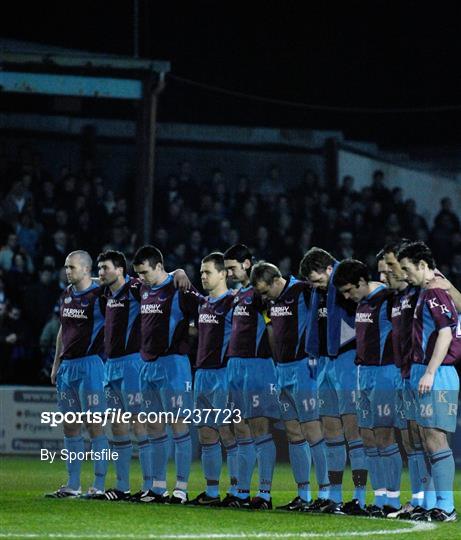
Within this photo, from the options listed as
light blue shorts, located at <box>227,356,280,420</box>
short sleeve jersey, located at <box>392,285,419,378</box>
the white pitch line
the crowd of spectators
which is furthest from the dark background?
the white pitch line

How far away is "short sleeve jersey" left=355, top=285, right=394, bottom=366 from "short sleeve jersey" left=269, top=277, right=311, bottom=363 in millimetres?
524

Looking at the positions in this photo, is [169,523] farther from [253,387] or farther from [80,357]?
[80,357]

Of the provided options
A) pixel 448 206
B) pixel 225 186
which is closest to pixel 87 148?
pixel 225 186

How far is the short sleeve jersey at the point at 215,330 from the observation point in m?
11.6

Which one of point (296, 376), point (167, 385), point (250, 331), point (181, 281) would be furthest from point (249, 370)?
point (181, 281)

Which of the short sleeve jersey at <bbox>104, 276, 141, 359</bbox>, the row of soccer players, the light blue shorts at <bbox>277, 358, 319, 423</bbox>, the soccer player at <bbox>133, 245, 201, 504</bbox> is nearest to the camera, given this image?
the row of soccer players

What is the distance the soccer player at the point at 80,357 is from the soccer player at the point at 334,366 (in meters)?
2.18

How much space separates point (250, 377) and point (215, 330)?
55cm

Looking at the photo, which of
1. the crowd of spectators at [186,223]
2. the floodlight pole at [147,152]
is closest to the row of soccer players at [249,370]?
the crowd of spectators at [186,223]

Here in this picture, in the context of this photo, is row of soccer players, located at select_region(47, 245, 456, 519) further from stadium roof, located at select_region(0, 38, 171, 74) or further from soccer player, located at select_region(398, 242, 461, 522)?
stadium roof, located at select_region(0, 38, 171, 74)

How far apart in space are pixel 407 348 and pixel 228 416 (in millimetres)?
1793

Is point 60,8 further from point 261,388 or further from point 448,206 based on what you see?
point 261,388

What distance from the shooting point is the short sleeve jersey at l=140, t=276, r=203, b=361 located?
38.6 feet

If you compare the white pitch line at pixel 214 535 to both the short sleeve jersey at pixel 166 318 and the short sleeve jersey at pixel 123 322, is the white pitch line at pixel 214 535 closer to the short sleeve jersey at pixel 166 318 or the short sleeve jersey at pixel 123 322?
the short sleeve jersey at pixel 166 318
